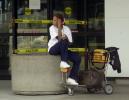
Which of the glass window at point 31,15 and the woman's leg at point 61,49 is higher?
the glass window at point 31,15

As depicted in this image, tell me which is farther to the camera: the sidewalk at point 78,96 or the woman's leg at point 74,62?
the woman's leg at point 74,62

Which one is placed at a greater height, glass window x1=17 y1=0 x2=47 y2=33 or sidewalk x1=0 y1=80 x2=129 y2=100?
glass window x1=17 y1=0 x2=47 y2=33

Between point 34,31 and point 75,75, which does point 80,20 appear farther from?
point 75,75

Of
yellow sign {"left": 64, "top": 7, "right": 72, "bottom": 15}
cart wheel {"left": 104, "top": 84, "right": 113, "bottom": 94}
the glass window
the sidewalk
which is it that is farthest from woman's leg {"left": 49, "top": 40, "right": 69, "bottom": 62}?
yellow sign {"left": 64, "top": 7, "right": 72, "bottom": 15}

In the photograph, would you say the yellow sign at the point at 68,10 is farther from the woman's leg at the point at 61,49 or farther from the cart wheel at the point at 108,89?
the cart wheel at the point at 108,89

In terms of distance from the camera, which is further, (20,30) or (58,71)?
(20,30)

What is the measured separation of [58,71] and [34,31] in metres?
3.00

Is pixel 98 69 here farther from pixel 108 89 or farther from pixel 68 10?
pixel 68 10

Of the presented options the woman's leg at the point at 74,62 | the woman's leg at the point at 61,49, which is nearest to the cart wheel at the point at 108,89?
the woman's leg at the point at 74,62

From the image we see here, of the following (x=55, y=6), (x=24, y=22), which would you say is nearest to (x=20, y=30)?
(x=24, y=22)

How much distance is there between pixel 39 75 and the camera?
11.2m

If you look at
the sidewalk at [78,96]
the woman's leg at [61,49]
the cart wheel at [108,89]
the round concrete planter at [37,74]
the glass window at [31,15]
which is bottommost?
the sidewalk at [78,96]

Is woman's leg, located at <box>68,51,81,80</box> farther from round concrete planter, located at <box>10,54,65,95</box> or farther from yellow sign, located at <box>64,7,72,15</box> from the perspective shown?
yellow sign, located at <box>64,7,72,15</box>

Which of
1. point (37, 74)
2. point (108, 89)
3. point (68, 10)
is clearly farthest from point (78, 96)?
point (68, 10)
